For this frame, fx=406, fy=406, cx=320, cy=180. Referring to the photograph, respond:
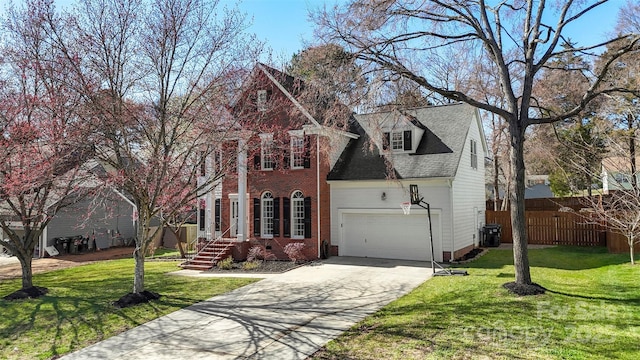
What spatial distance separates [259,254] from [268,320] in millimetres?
8841

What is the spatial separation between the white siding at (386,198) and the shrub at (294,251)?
1701 millimetres

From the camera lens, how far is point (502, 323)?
8117mm

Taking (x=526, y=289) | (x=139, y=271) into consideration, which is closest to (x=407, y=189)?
(x=526, y=289)

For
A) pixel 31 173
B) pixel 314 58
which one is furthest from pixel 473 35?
pixel 31 173

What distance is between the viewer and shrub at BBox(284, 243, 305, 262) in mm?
17625

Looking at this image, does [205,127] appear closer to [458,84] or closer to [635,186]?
[635,186]

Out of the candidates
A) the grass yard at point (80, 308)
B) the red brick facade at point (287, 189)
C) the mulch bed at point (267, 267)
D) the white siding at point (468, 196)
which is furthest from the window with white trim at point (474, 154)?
the grass yard at point (80, 308)

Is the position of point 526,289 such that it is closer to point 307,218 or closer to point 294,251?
point 294,251

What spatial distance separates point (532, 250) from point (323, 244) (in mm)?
10241

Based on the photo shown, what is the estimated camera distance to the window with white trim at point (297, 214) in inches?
730

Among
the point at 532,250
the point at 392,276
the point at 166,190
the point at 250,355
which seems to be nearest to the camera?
the point at 250,355

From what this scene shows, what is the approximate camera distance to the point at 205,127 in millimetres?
12141

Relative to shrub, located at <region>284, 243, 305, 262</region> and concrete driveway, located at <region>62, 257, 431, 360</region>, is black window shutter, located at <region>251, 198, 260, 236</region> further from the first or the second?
concrete driveway, located at <region>62, 257, 431, 360</region>

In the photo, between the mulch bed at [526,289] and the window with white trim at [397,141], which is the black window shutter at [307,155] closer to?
the window with white trim at [397,141]
